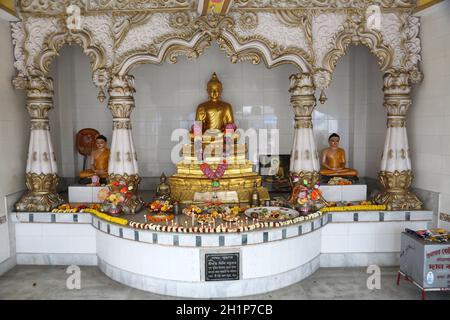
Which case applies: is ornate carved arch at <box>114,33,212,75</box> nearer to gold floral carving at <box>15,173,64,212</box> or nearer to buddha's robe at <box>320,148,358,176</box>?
gold floral carving at <box>15,173,64,212</box>

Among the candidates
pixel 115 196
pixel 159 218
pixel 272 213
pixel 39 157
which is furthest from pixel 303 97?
pixel 39 157

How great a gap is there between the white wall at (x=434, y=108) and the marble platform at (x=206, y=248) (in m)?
0.66

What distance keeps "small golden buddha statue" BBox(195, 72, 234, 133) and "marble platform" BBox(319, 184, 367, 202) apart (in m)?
2.64

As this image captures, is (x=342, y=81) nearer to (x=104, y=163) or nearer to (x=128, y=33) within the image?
(x=128, y=33)

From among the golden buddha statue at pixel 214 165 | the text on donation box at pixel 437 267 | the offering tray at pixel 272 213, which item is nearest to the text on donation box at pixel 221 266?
the offering tray at pixel 272 213

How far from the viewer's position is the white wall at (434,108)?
601 cm

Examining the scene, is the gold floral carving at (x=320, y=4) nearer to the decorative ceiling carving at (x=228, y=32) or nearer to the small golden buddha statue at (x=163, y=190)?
the decorative ceiling carving at (x=228, y=32)

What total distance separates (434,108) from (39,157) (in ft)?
22.6

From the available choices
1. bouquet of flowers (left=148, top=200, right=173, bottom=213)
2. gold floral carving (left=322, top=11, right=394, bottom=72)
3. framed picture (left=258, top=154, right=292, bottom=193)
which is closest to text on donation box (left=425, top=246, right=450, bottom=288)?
gold floral carving (left=322, top=11, right=394, bottom=72)

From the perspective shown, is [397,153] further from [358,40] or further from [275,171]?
[275,171]

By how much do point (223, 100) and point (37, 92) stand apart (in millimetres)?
4002

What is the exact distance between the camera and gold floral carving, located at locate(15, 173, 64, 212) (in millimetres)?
6590

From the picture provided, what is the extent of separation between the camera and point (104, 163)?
759 cm
